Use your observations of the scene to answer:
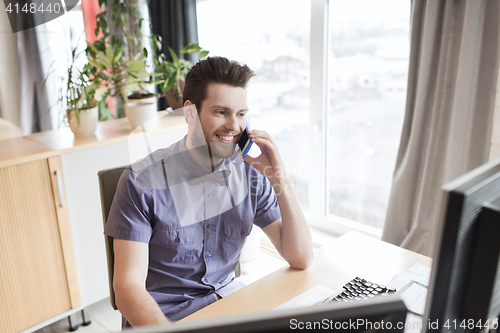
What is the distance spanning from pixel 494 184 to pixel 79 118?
1.83m

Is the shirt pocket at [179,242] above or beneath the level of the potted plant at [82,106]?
beneath

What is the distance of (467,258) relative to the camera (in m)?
0.53

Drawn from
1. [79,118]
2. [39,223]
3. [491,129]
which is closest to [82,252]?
[39,223]

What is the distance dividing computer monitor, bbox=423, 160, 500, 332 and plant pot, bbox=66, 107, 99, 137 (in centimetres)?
181

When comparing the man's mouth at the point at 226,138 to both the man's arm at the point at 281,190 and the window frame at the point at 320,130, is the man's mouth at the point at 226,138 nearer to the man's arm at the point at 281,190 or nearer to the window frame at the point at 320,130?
the man's arm at the point at 281,190

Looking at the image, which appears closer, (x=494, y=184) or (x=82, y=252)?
(x=494, y=184)

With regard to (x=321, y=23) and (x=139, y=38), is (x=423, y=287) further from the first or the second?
(x=139, y=38)

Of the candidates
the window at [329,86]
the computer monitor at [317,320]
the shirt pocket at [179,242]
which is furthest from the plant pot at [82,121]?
the computer monitor at [317,320]

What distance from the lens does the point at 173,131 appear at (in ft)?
4.09

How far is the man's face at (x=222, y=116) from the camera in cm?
114

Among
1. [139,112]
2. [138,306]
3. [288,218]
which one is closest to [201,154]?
[288,218]

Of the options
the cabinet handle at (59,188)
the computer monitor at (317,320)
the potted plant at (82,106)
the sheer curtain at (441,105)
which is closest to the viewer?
the computer monitor at (317,320)

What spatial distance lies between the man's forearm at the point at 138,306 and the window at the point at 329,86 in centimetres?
134

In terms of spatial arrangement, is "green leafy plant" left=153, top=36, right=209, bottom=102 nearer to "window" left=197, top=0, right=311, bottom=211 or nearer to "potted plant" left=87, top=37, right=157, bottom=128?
"potted plant" left=87, top=37, right=157, bottom=128
